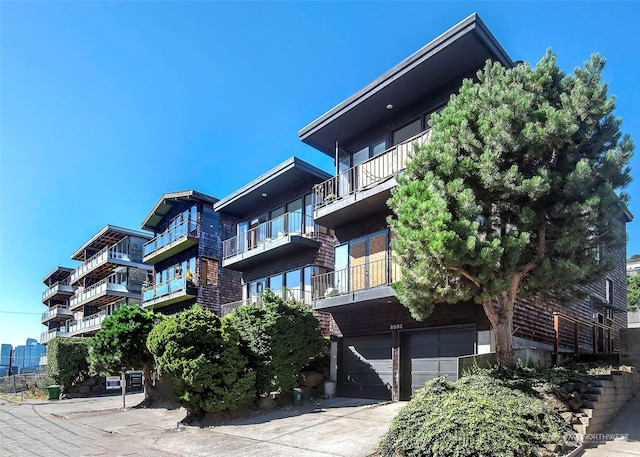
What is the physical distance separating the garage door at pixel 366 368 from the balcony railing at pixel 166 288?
13.3 m

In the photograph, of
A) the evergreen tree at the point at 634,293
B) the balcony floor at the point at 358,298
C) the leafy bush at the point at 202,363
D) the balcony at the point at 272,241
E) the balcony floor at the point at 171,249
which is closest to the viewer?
the leafy bush at the point at 202,363

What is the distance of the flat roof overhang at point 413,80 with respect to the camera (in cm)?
1252

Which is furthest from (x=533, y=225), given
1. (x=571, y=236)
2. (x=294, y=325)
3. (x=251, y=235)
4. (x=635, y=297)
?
(x=635, y=297)

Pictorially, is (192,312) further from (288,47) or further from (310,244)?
(288,47)

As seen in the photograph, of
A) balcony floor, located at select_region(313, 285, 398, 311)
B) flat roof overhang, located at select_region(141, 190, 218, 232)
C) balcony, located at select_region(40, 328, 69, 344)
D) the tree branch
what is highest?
flat roof overhang, located at select_region(141, 190, 218, 232)

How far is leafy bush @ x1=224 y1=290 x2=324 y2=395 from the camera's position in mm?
14555

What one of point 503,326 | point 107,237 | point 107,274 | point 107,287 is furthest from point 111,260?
point 503,326

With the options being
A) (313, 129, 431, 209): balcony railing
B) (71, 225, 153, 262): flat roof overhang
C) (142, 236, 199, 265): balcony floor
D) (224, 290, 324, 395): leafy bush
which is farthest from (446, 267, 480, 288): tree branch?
(71, 225, 153, 262): flat roof overhang

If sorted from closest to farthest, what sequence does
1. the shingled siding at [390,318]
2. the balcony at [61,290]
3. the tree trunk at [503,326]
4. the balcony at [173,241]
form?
the tree trunk at [503,326], the shingled siding at [390,318], the balcony at [173,241], the balcony at [61,290]

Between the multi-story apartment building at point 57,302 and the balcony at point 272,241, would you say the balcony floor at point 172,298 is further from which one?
the multi-story apartment building at point 57,302

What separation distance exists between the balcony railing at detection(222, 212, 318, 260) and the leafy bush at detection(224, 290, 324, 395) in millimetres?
5418

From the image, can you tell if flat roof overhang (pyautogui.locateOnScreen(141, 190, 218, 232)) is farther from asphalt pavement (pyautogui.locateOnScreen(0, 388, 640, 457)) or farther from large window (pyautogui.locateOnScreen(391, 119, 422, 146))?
large window (pyautogui.locateOnScreen(391, 119, 422, 146))

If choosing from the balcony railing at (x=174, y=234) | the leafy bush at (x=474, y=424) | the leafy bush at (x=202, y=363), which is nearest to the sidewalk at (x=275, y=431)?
the leafy bush at (x=202, y=363)

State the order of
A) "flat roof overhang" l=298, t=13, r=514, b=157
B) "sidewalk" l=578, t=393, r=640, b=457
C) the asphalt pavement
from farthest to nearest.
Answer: "flat roof overhang" l=298, t=13, r=514, b=157 < the asphalt pavement < "sidewalk" l=578, t=393, r=640, b=457
